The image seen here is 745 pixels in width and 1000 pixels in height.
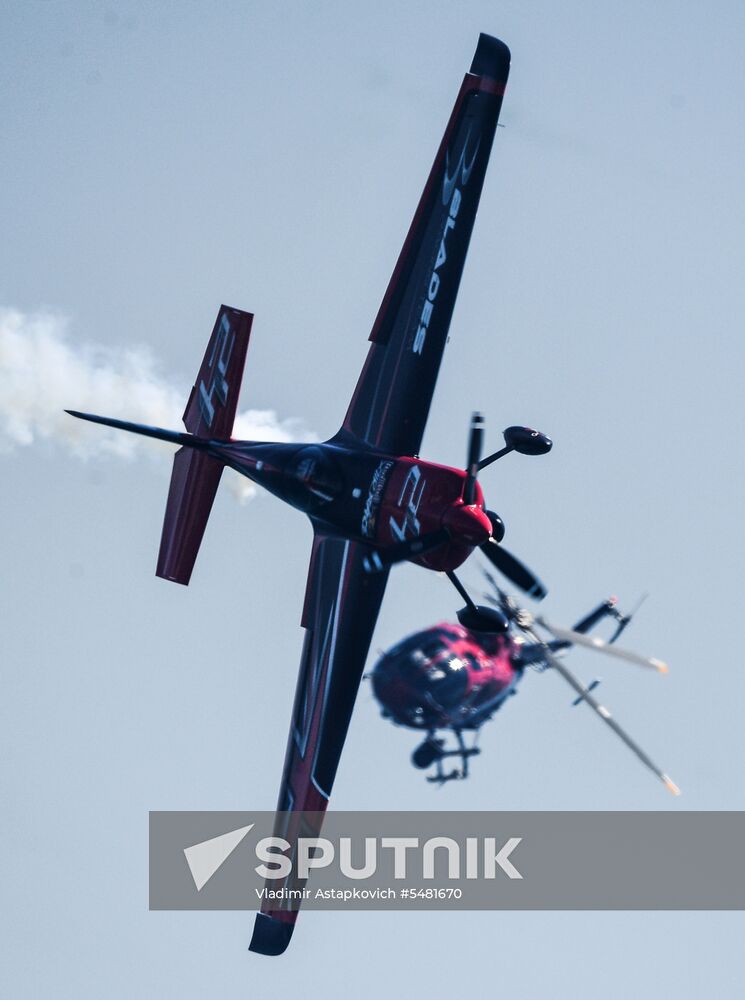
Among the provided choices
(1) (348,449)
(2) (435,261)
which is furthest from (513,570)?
(2) (435,261)

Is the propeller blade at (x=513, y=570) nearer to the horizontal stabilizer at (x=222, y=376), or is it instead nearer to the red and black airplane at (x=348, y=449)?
the red and black airplane at (x=348, y=449)

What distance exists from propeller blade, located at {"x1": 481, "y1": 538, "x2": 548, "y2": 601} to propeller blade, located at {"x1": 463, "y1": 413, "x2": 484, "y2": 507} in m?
1.08

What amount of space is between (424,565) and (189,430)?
7.47 metres

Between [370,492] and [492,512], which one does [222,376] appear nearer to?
[370,492]

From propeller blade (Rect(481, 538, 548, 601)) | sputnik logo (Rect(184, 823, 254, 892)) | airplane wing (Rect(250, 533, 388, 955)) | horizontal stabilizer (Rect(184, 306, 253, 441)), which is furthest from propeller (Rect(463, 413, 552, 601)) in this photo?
sputnik logo (Rect(184, 823, 254, 892))

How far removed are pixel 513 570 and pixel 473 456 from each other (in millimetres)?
2493

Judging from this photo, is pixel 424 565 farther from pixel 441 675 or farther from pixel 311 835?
pixel 311 835

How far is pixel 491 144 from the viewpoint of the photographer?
37469 millimetres

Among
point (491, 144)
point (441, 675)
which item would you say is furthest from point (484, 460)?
point (491, 144)

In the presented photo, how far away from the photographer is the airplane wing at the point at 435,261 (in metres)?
37.3

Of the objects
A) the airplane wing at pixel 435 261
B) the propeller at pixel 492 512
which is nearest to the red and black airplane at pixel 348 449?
the airplane wing at pixel 435 261

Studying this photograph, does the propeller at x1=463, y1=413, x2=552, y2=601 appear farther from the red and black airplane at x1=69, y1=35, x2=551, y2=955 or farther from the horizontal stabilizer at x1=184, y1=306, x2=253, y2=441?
the horizontal stabilizer at x1=184, y1=306, x2=253, y2=441

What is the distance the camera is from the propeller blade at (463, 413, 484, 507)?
33000 mm

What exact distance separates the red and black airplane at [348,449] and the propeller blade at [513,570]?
8.75ft
